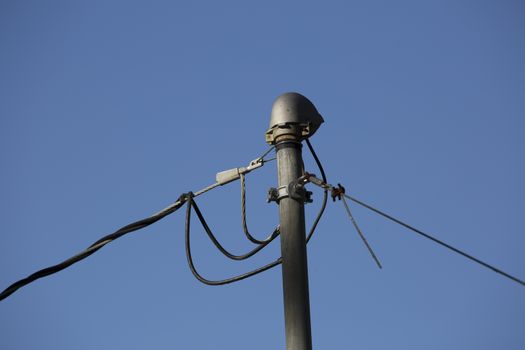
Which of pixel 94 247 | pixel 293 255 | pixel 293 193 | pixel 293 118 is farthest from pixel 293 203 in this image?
pixel 94 247

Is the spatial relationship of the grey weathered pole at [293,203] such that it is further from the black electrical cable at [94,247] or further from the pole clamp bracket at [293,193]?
the black electrical cable at [94,247]

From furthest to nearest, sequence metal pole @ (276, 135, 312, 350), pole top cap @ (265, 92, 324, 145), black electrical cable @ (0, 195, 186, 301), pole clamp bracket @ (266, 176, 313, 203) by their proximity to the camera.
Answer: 1. black electrical cable @ (0, 195, 186, 301)
2. pole top cap @ (265, 92, 324, 145)
3. pole clamp bracket @ (266, 176, 313, 203)
4. metal pole @ (276, 135, 312, 350)

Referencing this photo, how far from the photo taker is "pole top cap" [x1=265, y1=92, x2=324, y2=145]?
5.21 m

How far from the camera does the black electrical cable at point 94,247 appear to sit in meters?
5.86

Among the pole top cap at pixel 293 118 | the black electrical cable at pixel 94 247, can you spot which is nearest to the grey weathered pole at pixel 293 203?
the pole top cap at pixel 293 118

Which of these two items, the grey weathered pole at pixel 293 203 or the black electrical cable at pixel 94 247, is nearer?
the grey weathered pole at pixel 293 203

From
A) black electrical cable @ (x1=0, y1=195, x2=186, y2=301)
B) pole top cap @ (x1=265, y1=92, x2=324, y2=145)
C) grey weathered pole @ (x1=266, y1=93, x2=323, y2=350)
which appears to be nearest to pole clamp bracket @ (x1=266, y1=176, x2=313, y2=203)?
grey weathered pole @ (x1=266, y1=93, x2=323, y2=350)

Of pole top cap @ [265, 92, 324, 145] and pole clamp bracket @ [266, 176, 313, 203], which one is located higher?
pole top cap @ [265, 92, 324, 145]

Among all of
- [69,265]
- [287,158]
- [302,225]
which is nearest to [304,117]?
[287,158]

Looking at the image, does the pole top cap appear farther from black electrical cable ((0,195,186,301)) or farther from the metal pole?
black electrical cable ((0,195,186,301))

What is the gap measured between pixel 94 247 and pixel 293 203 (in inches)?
72.4

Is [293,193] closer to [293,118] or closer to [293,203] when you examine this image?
[293,203]

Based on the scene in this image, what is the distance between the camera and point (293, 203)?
16.2 feet

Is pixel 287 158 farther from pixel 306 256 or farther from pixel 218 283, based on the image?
pixel 218 283
